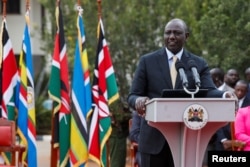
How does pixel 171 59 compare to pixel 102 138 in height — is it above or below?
above

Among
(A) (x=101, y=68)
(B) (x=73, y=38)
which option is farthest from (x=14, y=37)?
(A) (x=101, y=68)

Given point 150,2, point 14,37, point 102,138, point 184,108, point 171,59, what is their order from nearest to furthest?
point 184,108, point 171,59, point 102,138, point 150,2, point 14,37

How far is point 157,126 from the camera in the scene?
24.8ft

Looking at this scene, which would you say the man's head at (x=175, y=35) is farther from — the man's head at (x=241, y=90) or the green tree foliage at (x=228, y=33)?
the green tree foliage at (x=228, y=33)

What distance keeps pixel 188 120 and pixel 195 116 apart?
7 centimetres

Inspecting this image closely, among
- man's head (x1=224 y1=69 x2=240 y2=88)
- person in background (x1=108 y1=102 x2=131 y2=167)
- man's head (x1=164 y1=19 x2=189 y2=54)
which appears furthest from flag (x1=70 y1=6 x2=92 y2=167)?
man's head (x1=164 y1=19 x2=189 y2=54)

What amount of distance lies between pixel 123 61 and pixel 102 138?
8.65 m

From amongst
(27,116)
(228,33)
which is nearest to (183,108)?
(27,116)

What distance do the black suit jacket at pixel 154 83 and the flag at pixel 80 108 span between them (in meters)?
4.72

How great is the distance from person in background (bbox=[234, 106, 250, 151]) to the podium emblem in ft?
13.0

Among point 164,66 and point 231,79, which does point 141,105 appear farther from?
point 231,79

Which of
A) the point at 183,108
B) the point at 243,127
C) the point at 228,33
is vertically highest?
the point at 228,33

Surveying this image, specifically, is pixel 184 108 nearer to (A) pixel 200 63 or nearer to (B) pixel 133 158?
(A) pixel 200 63

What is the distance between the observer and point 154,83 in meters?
8.23
